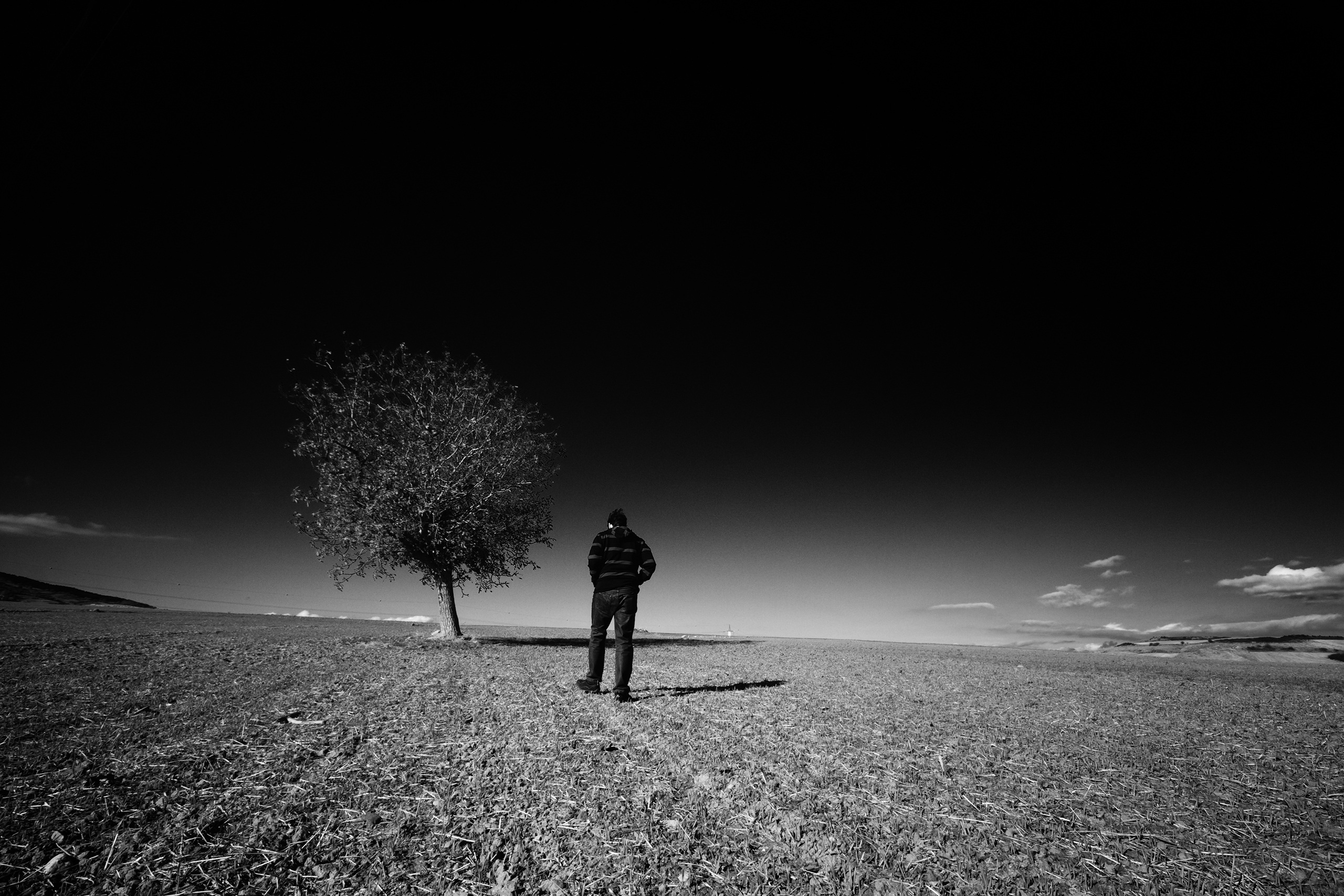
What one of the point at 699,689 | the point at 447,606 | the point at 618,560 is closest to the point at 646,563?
the point at 618,560

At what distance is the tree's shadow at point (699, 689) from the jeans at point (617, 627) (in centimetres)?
82

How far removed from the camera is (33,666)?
1067 centimetres

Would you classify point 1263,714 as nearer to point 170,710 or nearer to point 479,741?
point 479,741

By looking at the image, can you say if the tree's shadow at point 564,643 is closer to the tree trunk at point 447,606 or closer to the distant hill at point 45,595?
the tree trunk at point 447,606

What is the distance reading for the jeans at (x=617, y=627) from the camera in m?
9.33

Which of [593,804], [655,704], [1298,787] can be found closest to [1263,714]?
[1298,787]

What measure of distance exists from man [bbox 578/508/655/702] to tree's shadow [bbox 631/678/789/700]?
0.66m

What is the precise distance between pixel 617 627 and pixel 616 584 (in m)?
0.78

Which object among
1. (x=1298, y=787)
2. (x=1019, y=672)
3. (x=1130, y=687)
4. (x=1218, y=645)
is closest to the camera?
(x=1298, y=787)

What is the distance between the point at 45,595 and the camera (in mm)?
64500

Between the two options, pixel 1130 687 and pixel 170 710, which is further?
pixel 1130 687

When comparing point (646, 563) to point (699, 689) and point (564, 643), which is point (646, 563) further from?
point (564, 643)

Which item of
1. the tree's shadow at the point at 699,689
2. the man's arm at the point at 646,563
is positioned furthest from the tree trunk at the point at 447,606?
the man's arm at the point at 646,563

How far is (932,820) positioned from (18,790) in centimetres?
798
